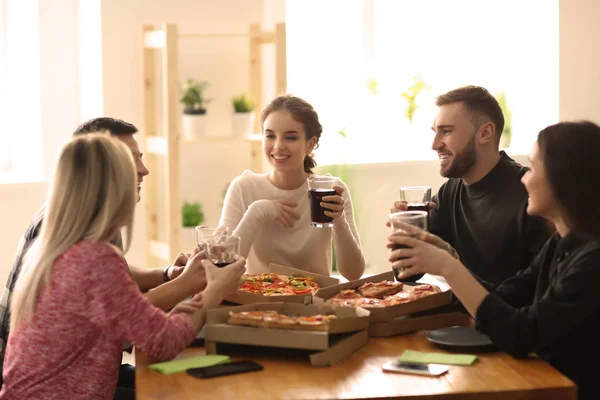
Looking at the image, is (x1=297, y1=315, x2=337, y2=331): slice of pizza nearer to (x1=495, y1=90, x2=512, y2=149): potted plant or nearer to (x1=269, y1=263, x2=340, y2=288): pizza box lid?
(x1=269, y1=263, x2=340, y2=288): pizza box lid

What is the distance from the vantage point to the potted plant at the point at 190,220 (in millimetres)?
4496

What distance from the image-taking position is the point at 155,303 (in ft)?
8.03

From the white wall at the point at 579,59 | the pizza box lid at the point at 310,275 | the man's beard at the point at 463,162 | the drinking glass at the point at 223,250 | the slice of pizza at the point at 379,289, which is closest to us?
the drinking glass at the point at 223,250

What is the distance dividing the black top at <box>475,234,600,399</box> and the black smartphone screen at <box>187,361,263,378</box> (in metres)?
0.55

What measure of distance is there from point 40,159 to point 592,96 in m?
3.29

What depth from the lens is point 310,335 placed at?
1.94 meters

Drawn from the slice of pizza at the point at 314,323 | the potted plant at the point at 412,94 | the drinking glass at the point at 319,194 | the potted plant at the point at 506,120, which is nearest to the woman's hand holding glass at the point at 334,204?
the drinking glass at the point at 319,194

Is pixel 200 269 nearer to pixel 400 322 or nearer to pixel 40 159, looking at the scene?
pixel 400 322

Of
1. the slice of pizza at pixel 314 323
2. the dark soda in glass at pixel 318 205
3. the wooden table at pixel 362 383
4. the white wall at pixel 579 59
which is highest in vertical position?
the white wall at pixel 579 59

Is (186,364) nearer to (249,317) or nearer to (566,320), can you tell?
(249,317)

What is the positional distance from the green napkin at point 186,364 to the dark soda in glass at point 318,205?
98cm

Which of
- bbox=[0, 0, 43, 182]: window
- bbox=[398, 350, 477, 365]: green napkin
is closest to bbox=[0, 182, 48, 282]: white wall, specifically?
bbox=[0, 0, 43, 182]: window

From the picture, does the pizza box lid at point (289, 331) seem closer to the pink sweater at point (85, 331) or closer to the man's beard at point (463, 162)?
the pink sweater at point (85, 331)

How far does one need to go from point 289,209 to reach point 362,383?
1.39 meters
